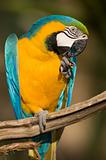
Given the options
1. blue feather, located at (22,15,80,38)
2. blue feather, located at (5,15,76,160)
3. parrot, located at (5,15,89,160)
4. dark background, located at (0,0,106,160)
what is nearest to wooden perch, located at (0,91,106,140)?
parrot, located at (5,15,89,160)

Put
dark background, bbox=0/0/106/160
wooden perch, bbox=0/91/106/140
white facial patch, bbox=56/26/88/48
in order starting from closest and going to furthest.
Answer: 1. wooden perch, bbox=0/91/106/140
2. white facial patch, bbox=56/26/88/48
3. dark background, bbox=0/0/106/160

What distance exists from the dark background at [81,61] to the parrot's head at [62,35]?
799 mm

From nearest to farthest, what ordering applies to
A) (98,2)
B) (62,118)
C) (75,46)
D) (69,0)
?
(62,118), (75,46), (98,2), (69,0)

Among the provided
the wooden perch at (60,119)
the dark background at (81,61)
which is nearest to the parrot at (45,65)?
the wooden perch at (60,119)

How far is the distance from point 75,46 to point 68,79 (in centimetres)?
14

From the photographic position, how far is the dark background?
2809mm

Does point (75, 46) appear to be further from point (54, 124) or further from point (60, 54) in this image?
point (54, 124)

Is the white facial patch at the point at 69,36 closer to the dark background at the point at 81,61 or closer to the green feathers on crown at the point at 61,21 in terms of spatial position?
the green feathers on crown at the point at 61,21

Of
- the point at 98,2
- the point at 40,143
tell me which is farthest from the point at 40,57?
the point at 98,2

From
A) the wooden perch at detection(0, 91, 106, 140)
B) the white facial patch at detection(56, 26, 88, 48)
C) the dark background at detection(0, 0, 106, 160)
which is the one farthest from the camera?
the dark background at detection(0, 0, 106, 160)

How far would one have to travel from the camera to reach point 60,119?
1652 mm

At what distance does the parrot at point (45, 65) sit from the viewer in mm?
1903

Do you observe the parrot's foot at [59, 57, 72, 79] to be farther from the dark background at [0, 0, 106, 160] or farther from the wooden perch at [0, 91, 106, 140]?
the dark background at [0, 0, 106, 160]

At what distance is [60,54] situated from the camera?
193 centimetres
